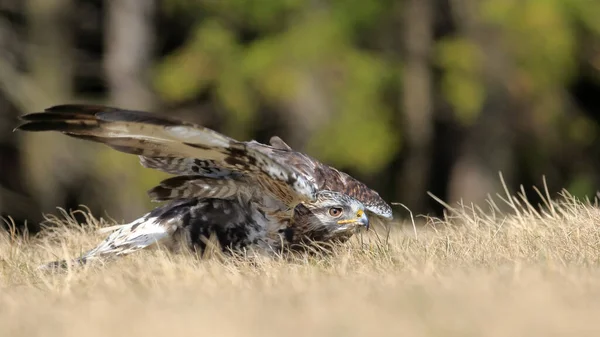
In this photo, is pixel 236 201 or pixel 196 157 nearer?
pixel 196 157

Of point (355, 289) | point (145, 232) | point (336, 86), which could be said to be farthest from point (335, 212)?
point (336, 86)

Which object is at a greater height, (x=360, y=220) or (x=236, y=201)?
(x=236, y=201)

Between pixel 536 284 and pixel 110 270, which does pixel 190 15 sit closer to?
pixel 110 270

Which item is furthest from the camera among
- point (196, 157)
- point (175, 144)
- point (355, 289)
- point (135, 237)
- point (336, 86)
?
point (336, 86)

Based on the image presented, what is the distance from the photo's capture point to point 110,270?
502cm

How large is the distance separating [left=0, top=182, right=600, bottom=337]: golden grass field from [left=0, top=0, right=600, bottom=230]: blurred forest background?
24.8ft

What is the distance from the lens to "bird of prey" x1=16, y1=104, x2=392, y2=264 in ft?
17.4

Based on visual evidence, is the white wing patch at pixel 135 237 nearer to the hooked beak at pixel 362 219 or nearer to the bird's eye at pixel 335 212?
the bird's eye at pixel 335 212

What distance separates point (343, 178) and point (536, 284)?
91.7 inches

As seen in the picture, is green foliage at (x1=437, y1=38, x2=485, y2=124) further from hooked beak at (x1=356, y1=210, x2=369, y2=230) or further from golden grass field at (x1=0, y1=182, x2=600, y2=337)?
hooked beak at (x1=356, y1=210, x2=369, y2=230)

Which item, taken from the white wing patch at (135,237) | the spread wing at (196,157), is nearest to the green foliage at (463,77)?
the spread wing at (196,157)

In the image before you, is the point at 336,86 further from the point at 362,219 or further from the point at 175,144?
the point at 175,144

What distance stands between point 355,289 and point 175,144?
4.80ft

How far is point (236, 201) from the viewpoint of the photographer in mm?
5801
